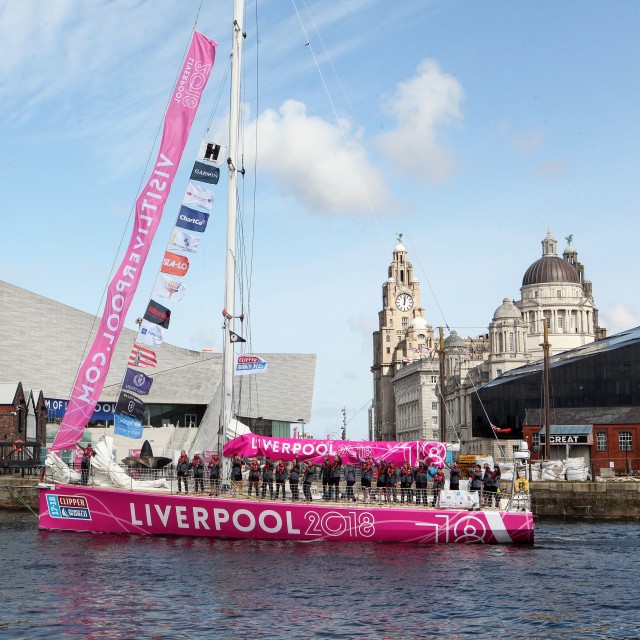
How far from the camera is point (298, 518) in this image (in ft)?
105

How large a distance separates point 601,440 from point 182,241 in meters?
50.5

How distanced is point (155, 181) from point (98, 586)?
15.7m

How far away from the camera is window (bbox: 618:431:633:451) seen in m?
75.8

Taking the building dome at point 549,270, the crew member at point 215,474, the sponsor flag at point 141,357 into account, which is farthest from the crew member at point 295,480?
the building dome at point 549,270

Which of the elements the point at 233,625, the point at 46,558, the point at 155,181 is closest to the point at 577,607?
the point at 233,625

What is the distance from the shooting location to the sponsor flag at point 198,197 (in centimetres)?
3434

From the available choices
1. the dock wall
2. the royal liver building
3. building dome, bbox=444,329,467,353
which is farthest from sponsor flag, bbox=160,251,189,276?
building dome, bbox=444,329,467,353

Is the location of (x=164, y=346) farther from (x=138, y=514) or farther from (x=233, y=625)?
(x=233, y=625)

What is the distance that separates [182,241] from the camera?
34.3 metres

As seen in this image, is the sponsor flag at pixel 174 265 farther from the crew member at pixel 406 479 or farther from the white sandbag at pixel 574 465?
the white sandbag at pixel 574 465

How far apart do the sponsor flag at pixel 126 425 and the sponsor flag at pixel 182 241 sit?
19.1 ft

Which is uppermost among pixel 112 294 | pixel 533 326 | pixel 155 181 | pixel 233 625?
pixel 533 326

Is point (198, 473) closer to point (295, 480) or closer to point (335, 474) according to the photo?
point (295, 480)

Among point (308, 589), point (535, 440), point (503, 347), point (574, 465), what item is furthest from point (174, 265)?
point (503, 347)
